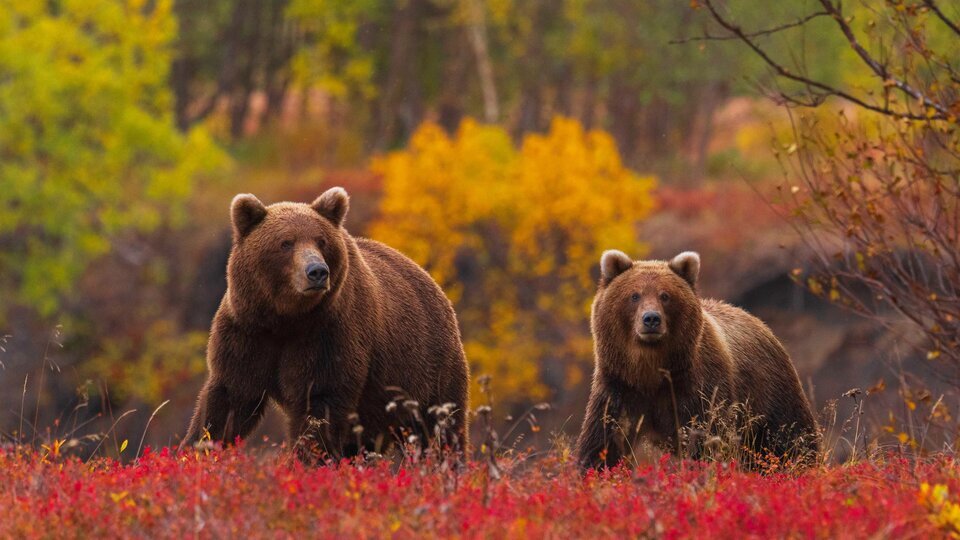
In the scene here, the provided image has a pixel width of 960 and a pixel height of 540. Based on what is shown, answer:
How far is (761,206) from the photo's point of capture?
43.0m

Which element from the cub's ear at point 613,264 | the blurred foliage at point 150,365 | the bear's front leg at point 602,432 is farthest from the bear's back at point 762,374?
the blurred foliage at point 150,365

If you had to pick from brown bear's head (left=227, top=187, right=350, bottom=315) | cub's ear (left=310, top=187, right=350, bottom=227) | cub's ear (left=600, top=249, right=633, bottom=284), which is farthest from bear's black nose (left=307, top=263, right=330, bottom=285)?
cub's ear (left=600, top=249, right=633, bottom=284)

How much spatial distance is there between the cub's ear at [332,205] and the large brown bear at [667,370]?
178 centimetres

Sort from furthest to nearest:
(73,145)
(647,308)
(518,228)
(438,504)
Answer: (518,228) < (73,145) < (647,308) < (438,504)

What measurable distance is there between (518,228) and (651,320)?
33612 millimetres

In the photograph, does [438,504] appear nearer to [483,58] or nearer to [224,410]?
[224,410]

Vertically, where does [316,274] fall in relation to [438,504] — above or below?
above

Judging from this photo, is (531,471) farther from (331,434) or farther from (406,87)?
(406,87)

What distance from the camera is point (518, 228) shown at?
42.3 meters

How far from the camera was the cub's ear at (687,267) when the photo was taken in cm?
932

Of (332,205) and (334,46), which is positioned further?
(334,46)

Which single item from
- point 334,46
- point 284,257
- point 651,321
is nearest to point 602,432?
point 651,321

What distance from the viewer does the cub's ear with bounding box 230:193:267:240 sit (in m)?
8.29

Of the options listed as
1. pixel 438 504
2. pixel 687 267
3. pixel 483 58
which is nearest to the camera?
pixel 438 504
